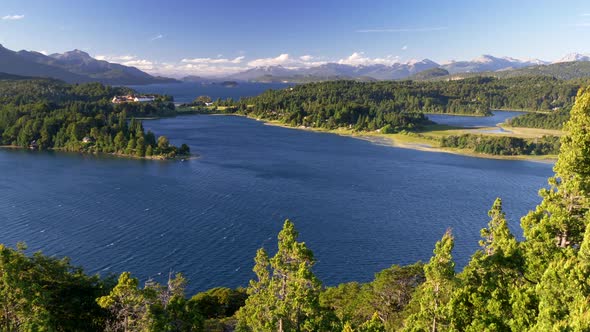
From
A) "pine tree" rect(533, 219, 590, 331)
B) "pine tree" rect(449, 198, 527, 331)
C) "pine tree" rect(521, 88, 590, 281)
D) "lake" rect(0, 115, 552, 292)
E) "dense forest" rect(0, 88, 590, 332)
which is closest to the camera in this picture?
"pine tree" rect(533, 219, 590, 331)

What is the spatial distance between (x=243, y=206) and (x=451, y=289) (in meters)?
39.2

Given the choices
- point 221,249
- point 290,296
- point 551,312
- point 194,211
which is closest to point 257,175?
point 194,211

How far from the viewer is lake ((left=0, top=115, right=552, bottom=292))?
37.7 m

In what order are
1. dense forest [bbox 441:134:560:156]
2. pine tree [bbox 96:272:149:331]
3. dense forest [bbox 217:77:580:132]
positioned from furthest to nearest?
dense forest [bbox 217:77:580:132], dense forest [bbox 441:134:560:156], pine tree [bbox 96:272:149:331]

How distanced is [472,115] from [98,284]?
188856 mm

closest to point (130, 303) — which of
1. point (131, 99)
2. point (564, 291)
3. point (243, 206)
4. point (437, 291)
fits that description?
point (437, 291)

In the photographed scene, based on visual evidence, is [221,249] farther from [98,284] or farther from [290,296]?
[290,296]

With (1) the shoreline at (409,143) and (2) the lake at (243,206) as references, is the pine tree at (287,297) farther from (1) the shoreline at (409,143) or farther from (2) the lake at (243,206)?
(1) the shoreline at (409,143)

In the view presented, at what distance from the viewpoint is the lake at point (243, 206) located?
37.7m

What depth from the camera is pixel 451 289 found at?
14812mm

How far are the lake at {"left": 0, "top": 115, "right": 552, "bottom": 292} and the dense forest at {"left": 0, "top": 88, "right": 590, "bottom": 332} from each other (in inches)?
634

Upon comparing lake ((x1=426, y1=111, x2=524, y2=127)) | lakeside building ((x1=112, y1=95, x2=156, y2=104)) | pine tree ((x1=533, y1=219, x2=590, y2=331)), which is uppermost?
lakeside building ((x1=112, y1=95, x2=156, y2=104))

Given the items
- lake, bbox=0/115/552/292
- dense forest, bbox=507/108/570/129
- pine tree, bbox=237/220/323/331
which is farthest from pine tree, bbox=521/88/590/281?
dense forest, bbox=507/108/570/129

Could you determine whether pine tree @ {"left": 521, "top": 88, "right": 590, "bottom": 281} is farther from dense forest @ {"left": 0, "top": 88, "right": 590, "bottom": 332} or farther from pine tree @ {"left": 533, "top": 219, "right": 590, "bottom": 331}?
pine tree @ {"left": 533, "top": 219, "right": 590, "bottom": 331}
